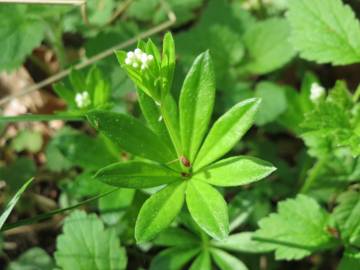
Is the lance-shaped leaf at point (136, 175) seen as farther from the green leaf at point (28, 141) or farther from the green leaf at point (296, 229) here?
the green leaf at point (28, 141)

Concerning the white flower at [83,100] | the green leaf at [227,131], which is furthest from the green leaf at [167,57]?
the white flower at [83,100]

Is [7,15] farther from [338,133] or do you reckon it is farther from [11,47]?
[338,133]

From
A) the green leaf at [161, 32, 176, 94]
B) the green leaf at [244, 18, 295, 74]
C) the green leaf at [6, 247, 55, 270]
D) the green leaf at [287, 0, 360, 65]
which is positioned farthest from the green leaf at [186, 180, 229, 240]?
the green leaf at [244, 18, 295, 74]

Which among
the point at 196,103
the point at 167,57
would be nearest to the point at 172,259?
the point at 196,103

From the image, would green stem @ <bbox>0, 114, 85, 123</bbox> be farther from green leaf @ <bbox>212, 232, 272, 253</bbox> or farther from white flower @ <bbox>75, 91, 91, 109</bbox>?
green leaf @ <bbox>212, 232, 272, 253</bbox>

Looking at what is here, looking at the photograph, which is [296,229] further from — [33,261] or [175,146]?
[33,261]
